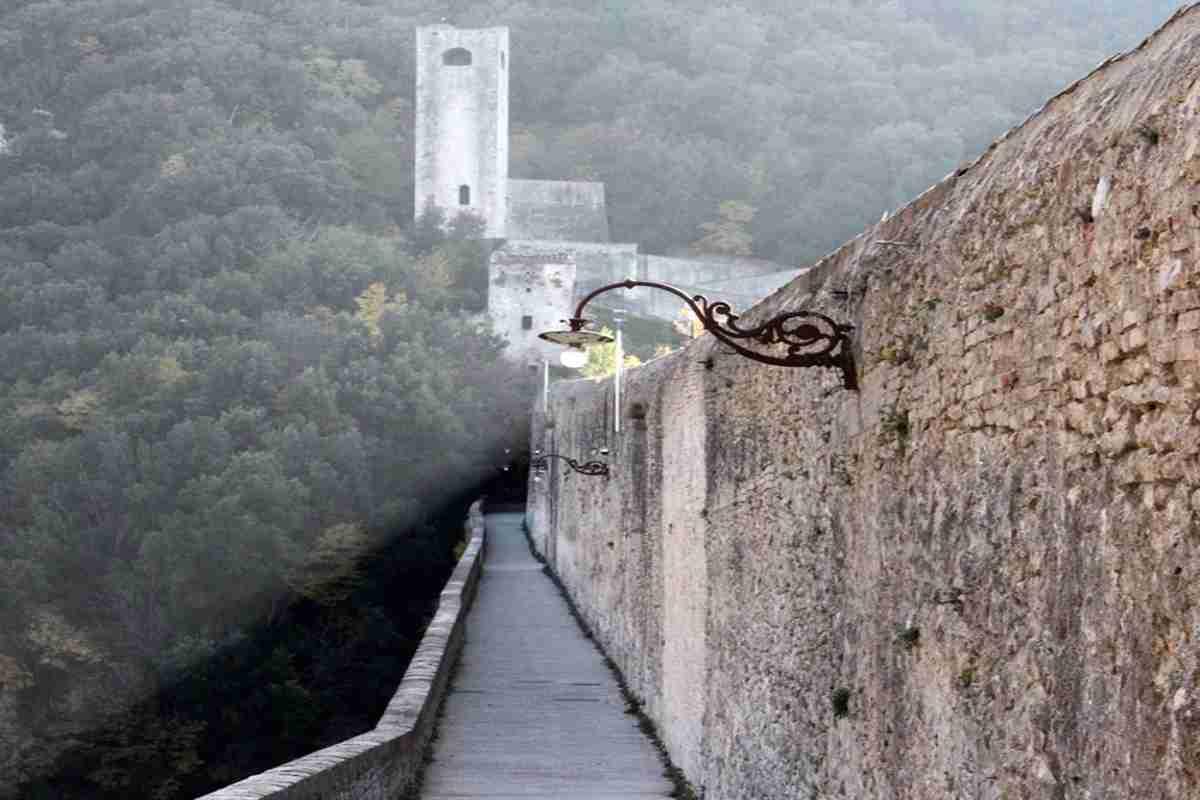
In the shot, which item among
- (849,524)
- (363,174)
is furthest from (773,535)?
(363,174)

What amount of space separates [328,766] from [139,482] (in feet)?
102

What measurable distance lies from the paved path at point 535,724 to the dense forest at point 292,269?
26.1 ft

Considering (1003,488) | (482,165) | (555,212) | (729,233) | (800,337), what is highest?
(482,165)

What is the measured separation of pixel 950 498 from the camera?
4574 mm

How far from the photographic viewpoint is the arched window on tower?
5959 cm

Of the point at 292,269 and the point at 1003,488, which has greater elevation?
the point at 292,269

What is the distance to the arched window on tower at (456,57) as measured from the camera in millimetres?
59594

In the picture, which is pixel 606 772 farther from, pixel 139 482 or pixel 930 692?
pixel 139 482

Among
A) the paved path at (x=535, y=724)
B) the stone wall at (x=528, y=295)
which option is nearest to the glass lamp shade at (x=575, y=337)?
the paved path at (x=535, y=724)

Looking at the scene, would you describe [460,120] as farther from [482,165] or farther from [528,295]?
[528,295]

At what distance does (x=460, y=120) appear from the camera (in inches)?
2354

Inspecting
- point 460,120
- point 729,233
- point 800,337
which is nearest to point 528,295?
point 460,120

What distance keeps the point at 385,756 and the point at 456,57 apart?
175ft

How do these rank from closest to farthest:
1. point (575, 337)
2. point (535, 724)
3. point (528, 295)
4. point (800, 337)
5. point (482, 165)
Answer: point (800, 337) → point (575, 337) → point (535, 724) → point (528, 295) → point (482, 165)
